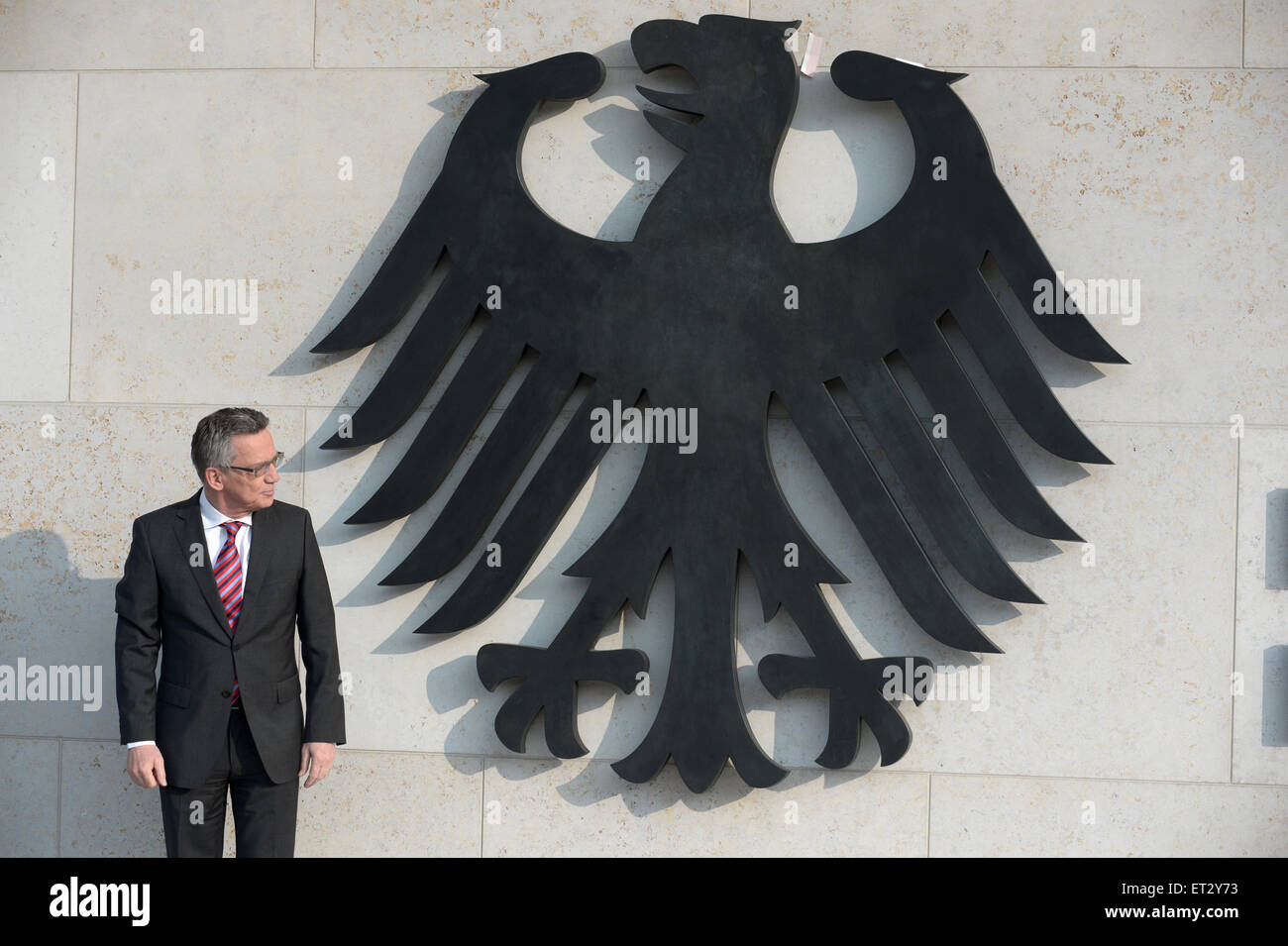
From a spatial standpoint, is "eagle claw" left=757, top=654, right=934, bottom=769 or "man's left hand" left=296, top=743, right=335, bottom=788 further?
"eagle claw" left=757, top=654, right=934, bottom=769

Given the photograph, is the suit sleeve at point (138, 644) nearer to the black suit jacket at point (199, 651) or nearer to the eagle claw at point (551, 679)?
the black suit jacket at point (199, 651)

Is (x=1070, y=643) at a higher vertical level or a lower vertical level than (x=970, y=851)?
higher

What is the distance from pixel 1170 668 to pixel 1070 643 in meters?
0.28


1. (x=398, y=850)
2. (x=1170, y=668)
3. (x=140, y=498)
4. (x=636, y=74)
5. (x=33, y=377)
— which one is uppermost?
(x=636, y=74)

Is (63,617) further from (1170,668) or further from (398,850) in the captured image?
(1170,668)

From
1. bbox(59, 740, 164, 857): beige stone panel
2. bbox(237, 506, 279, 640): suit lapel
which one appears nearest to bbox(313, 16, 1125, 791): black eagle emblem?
bbox(237, 506, 279, 640): suit lapel

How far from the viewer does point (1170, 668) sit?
315cm

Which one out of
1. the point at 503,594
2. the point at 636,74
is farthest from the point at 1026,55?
the point at 503,594

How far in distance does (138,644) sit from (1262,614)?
3.07 metres

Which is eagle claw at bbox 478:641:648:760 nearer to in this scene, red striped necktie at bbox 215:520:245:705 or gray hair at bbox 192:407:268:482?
red striped necktie at bbox 215:520:245:705

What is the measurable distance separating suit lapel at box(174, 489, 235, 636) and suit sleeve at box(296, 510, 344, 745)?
17 cm

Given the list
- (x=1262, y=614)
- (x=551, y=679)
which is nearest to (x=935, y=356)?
(x=1262, y=614)

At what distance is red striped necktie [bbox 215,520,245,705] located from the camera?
9.30 feet

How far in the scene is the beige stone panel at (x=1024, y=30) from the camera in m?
3.19
